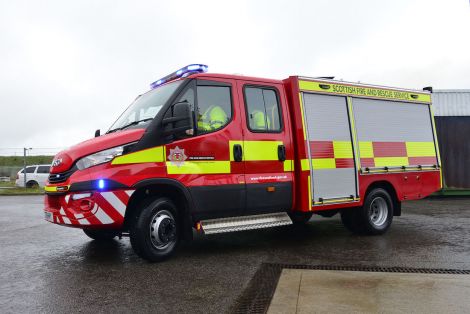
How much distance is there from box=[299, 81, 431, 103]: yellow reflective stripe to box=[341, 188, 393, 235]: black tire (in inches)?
67.6

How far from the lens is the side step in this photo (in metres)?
5.61

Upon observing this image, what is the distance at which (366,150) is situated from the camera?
7.19 m

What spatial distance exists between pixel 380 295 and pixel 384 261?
1514mm

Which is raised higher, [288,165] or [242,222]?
[288,165]

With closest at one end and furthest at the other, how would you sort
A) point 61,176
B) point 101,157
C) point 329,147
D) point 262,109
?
1. point 101,157
2. point 61,176
3. point 262,109
4. point 329,147

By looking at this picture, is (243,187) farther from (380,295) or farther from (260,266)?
(380,295)

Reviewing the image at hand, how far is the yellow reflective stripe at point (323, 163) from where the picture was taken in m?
6.52


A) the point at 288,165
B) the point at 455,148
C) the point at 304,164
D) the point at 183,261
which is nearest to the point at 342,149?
the point at 304,164

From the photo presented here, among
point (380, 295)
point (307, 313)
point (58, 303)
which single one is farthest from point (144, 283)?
point (380, 295)

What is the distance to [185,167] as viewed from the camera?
543 cm

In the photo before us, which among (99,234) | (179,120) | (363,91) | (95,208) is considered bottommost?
(99,234)

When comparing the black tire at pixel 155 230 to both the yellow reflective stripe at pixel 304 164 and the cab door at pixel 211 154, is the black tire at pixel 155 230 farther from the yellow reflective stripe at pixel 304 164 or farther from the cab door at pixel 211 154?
the yellow reflective stripe at pixel 304 164

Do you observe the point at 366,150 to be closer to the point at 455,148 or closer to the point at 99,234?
the point at 99,234

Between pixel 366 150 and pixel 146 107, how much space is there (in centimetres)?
381
